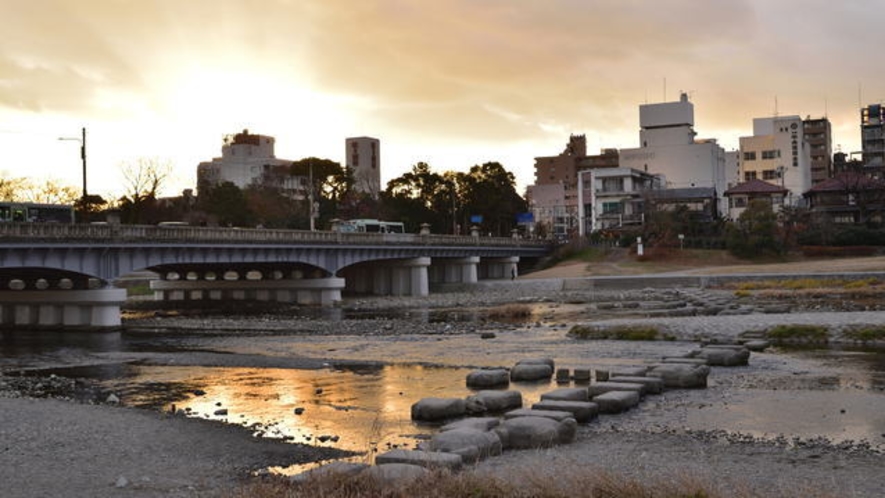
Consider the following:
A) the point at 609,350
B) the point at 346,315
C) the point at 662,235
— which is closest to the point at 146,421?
the point at 609,350

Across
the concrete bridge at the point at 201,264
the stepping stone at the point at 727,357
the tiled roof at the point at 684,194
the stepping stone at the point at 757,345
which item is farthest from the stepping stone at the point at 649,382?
the tiled roof at the point at 684,194

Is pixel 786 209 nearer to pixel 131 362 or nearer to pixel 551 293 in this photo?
pixel 551 293

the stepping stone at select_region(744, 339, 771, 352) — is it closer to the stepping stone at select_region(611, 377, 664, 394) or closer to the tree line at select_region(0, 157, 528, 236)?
the stepping stone at select_region(611, 377, 664, 394)

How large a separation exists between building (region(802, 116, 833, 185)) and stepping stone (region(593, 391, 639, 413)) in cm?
14600

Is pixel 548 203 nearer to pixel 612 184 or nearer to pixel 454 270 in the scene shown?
pixel 612 184

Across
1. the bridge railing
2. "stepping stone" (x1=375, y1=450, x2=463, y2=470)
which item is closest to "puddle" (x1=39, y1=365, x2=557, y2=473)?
"stepping stone" (x1=375, y1=450, x2=463, y2=470)

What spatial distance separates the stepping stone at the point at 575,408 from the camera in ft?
56.1

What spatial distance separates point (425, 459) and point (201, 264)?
55.3 metres

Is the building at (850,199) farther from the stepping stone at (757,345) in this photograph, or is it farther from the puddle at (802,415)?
the puddle at (802,415)

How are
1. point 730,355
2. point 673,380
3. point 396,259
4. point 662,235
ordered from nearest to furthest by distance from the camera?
point 673,380, point 730,355, point 396,259, point 662,235

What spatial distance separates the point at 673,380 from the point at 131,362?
20.5m

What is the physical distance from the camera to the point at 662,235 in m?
100

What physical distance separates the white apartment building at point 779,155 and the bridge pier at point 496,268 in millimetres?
50283

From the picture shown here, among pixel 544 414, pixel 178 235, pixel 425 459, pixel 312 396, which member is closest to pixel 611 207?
pixel 178 235
